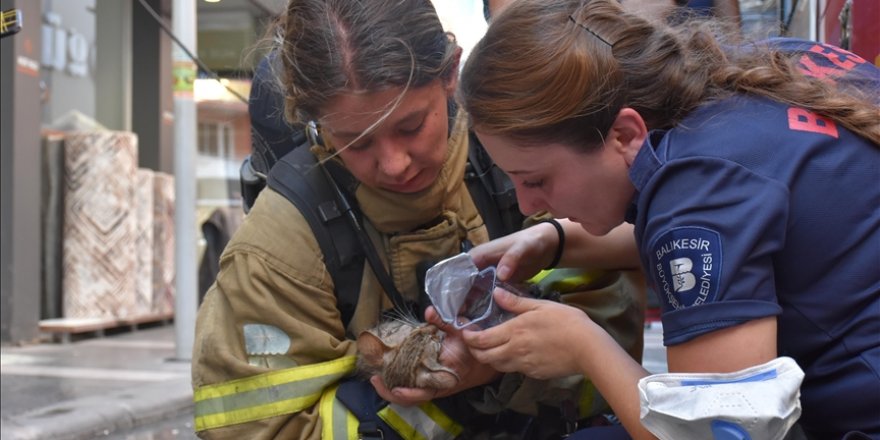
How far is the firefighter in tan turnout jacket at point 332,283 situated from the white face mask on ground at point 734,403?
67 centimetres

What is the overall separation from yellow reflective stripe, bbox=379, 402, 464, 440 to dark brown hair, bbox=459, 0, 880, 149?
68 centimetres

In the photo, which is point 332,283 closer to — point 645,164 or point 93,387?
point 645,164

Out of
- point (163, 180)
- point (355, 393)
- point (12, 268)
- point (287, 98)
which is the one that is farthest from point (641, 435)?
point (163, 180)

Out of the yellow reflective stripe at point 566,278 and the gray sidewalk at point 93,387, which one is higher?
the yellow reflective stripe at point 566,278

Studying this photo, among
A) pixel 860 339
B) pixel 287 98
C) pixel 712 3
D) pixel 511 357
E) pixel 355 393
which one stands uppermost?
pixel 712 3

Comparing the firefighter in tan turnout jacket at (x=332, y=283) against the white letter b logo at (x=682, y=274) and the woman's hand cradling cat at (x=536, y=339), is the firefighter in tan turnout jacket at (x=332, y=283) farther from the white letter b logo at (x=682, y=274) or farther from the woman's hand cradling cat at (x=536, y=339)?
the white letter b logo at (x=682, y=274)

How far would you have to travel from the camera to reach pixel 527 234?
2.37 metres

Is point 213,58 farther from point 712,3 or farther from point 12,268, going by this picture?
point 712,3

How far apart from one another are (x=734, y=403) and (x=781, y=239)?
262 millimetres

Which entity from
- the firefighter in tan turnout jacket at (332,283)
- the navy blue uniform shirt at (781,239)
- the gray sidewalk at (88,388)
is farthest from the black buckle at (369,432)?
the gray sidewalk at (88,388)

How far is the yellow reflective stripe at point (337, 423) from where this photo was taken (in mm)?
2195

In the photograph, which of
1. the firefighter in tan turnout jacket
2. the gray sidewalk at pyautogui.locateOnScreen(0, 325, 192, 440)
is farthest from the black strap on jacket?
the gray sidewalk at pyautogui.locateOnScreen(0, 325, 192, 440)

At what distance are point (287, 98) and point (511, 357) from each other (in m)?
0.82

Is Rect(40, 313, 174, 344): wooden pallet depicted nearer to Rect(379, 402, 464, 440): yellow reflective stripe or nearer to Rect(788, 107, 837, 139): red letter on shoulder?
Rect(379, 402, 464, 440): yellow reflective stripe
